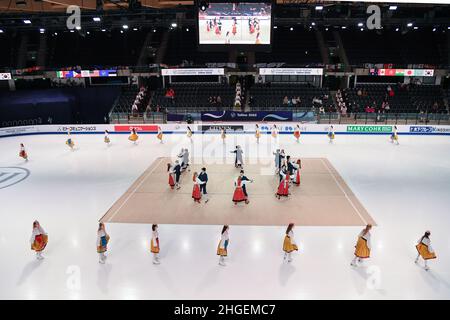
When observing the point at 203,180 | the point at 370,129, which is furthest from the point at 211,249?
the point at 370,129

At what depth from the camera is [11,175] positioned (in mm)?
16078

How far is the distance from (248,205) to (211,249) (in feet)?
10.4

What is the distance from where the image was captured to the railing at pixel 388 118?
80.6 ft

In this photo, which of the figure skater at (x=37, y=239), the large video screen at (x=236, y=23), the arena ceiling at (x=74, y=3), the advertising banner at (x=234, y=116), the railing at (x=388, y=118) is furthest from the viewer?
the advertising banner at (x=234, y=116)

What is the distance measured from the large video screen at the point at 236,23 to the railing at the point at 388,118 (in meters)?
8.17

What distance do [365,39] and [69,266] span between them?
36.1 meters

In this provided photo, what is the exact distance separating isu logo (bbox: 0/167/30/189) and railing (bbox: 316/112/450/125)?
63.3 feet

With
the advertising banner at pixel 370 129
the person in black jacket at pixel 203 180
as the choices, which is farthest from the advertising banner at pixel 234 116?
the person in black jacket at pixel 203 180

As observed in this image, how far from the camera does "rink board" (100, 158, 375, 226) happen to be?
11058mm

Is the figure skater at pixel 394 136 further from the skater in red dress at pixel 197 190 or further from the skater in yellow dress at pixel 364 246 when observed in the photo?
→ the skater in yellow dress at pixel 364 246

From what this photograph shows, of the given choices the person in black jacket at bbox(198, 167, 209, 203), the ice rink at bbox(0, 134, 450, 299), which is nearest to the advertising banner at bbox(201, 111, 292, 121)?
the ice rink at bbox(0, 134, 450, 299)

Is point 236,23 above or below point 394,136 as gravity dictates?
above

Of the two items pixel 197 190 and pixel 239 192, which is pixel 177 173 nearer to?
pixel 197 190
